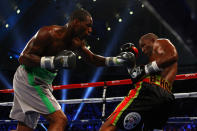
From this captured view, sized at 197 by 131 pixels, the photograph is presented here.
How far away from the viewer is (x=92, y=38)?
796 centimetres

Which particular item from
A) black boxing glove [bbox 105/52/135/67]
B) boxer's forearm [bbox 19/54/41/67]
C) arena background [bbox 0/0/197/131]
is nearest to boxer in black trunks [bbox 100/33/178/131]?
black boxing glove [bbox 105/52/135/67]

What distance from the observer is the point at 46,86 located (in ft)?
5.33

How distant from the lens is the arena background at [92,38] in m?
6.68

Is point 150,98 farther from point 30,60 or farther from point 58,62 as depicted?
point 30,60

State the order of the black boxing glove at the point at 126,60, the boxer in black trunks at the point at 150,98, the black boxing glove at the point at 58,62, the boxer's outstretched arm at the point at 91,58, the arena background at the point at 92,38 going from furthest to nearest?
the arena background at the point at 92,38 < the boxer's outstretched arm at the point at 91,58 < the black boxing glove at the point at 126,60 < the black boxing glove at the point at 58,62 < the boxer in black trunks at the point at 150,98

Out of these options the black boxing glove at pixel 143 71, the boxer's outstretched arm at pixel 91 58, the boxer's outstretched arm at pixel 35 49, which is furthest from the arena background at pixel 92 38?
the black boxing glove at pixel 143 71

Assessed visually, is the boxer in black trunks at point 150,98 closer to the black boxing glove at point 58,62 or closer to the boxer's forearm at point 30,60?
the black boxing glove at point 58,62

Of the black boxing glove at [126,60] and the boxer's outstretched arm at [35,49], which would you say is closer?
the boxer's outstretched arm at [35,49]

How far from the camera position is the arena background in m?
6.68

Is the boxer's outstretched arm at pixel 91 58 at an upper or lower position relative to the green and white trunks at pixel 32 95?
upper

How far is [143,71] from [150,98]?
0.22 metres

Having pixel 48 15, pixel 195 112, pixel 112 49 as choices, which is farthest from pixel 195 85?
pixel 48 15

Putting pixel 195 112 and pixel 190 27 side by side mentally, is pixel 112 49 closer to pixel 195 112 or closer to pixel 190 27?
pixel 195 112

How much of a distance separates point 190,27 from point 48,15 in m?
7.26
